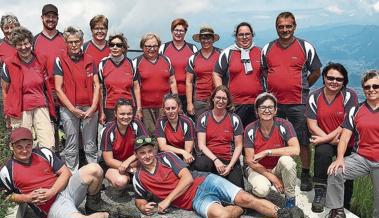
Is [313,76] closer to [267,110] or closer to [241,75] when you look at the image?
[241,75]

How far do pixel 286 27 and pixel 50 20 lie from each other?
4380mm

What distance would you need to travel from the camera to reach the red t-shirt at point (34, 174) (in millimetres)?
5480

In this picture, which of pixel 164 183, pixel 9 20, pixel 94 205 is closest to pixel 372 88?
pixel 164 183

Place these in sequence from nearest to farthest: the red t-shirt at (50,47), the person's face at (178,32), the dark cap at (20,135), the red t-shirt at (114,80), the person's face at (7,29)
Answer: the dark cap at (20,135)
the red t-shirt at (114,80)
the red t-shirt at (50,47)
the person's face at (7,29)
the person's face at (178,32)

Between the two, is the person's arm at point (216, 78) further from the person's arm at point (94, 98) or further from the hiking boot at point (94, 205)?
the hiking boot at point (94, 205)

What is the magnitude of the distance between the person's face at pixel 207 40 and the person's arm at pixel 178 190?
9.60 feet

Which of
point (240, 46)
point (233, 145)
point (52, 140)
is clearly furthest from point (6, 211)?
point (240, 46)

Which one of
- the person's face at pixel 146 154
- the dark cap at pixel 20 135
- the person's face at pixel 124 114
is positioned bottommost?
the person's face at pixel 146 154

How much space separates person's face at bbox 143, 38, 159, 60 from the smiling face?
1815 millimetres

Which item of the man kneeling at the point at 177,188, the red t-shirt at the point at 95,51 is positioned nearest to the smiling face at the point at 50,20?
the red t-shirt at the point at 95,51

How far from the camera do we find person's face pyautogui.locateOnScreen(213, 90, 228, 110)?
22.0 feet

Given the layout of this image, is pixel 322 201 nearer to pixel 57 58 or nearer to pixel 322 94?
pixel 322 94

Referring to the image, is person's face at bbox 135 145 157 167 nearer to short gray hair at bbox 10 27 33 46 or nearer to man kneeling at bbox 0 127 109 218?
man kneeling at bbox 0 127 109 218

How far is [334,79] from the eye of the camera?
6.55 meters
